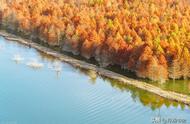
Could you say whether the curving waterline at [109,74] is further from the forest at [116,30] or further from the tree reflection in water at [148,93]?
the forest at [116,30]

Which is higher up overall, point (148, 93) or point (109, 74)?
point (109, 74)

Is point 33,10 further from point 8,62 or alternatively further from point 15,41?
point 8,62

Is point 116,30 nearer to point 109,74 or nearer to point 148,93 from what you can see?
point 109,74

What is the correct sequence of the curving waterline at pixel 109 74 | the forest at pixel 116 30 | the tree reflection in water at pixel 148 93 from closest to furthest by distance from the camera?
the tree reflection in water at pixel 148 93 → the curving waterline at pixel 109 74 → the forest at pixel 116 30

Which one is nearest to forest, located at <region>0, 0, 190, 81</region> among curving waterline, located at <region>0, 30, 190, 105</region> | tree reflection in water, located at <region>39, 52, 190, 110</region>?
tree reflection in water, located at <region>39, 52, 190, 110</region>

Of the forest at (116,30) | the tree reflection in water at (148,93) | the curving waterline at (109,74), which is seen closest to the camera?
the tree reflection in water at (148,93)

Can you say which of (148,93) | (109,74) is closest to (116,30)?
(109,74)

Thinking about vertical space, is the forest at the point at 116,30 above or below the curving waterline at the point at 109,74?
above

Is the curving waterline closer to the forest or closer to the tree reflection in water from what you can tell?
the tree reflection in water

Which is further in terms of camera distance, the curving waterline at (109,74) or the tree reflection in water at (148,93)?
the curving waterline at (109,74)

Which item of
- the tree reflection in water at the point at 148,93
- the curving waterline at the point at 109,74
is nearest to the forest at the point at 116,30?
the tree reflection in water at the point at 148,93
